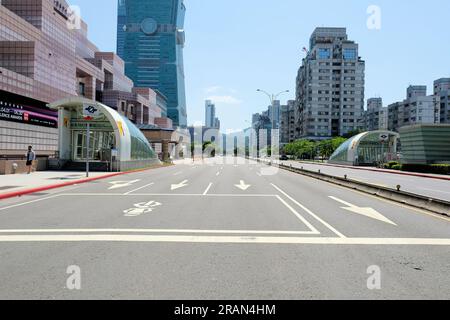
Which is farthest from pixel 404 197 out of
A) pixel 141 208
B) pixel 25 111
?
pixel 25 111

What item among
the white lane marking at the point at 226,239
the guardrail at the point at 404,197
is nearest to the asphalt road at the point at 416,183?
the guardrail at the point at 404,197

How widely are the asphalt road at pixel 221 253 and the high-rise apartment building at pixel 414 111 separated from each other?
462 feet

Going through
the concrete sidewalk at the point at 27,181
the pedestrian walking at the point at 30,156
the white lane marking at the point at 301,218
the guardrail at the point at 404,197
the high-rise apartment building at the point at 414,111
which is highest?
the high-rise apartment building at the point at 414,111

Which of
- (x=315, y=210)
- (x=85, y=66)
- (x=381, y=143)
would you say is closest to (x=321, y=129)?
(x=381, y=143)

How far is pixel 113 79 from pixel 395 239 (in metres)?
96.4

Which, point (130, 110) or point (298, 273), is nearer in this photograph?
point (298, 273)

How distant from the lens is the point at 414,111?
145 m

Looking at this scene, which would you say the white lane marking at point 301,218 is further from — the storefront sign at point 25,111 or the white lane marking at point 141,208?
the storefront sign at point 25,111

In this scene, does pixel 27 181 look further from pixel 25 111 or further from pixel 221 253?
pixel 25 111

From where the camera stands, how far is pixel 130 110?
9850 centimetres

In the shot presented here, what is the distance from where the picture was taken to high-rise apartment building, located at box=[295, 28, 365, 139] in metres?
143

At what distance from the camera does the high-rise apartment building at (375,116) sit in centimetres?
16838

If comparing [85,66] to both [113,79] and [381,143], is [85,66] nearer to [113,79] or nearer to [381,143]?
[113,79]

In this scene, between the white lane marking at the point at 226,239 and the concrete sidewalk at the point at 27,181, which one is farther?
the concrete sidewalk at the point at 27,181
